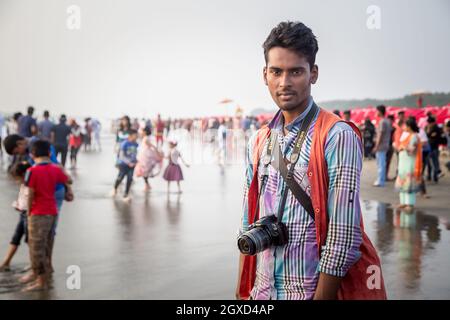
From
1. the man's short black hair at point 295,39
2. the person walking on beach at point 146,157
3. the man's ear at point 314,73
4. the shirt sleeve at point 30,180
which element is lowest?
the person walking on beach at point 146,157

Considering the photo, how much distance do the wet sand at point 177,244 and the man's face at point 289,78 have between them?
3543 millimetres

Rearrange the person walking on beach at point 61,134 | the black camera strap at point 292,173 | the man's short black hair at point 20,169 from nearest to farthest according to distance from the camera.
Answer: the black camera strap at point 292,173
the man's short black hair at point 20,169
the person walking on beach at point 61,134

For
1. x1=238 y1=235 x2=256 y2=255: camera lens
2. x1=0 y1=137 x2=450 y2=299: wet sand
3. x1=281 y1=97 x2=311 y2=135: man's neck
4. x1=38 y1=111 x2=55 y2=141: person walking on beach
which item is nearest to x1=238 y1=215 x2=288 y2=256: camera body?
x1=238 y1=235 x2=256 y2=255: camera lens

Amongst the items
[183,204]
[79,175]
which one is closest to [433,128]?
[183,204]

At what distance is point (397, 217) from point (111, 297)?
610 centimetres

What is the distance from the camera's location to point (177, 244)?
7.85 m

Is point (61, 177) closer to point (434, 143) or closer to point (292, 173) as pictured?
point (292, 173)

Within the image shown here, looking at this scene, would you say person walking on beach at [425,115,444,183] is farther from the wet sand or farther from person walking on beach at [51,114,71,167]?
person walking on beach at [51,114,71,167]

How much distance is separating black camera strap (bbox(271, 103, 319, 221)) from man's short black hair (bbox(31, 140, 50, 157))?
429 centimetres

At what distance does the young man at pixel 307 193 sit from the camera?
212 centimetres

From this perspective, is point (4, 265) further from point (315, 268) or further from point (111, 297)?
point (315, 268)

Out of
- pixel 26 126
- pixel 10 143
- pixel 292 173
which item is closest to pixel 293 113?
pixel 292 173

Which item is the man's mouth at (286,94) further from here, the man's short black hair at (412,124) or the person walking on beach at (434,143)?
the person walking on beach at (434,143)

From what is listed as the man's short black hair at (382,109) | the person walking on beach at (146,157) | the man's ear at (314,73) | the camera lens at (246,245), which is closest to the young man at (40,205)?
the camera lens at (246,245)
